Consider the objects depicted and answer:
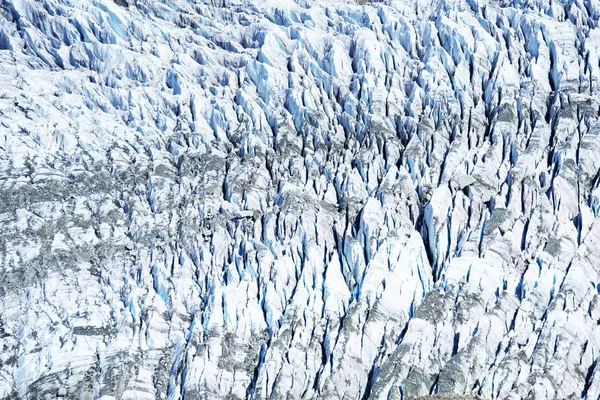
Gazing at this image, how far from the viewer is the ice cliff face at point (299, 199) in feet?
207

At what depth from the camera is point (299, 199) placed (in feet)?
238

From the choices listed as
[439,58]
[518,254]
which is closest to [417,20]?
[439,58]

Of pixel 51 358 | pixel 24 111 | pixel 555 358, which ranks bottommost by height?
pixel 51 358

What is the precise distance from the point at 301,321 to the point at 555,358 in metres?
15.8

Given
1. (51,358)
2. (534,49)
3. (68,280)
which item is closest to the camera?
(51,358)

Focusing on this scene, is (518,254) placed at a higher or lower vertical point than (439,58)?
lower

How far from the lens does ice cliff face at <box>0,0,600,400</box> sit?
63.1m

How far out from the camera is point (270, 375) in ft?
206

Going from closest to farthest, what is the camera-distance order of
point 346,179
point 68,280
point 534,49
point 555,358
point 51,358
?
1. point 555,358
2. point 51,358
3. point 68,280
4. point 346,179
5. point 534,49

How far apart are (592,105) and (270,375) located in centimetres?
3306

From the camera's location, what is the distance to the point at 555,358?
6025cm

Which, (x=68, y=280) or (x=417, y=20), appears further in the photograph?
(x=417, y=20)

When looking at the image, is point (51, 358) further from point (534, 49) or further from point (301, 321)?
point (534, 49)

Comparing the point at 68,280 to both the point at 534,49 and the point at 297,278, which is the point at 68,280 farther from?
the point at 534,49
